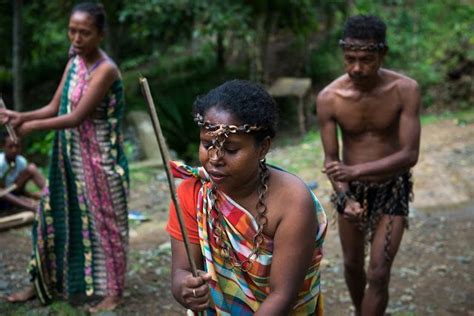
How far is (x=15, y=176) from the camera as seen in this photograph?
Answer: 660 cm

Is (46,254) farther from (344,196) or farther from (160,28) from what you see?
(160,28)

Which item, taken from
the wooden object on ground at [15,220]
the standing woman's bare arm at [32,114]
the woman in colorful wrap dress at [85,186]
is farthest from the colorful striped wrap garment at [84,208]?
the wooden object on ground at [15,220]

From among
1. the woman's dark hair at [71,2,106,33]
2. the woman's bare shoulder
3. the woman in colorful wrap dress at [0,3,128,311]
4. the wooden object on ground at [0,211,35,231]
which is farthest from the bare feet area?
the woman's bare shoulder

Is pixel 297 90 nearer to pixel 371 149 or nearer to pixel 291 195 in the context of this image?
pixel 371 149

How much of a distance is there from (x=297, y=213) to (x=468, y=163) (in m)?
6.06

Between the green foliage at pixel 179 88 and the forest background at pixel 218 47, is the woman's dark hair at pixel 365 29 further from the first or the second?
the green foliage at pixel 179 88

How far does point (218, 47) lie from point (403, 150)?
32.8 feet

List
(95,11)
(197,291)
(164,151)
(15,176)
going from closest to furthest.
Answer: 1. (164,151)
2. (197,291)
3. (95,11)
4. (15,176)

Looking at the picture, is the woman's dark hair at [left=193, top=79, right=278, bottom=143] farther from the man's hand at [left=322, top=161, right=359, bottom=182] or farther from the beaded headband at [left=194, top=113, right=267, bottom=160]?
the man's hand at [left=322, top=161, right=359, bottom=182]

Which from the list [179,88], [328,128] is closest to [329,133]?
[328,128]

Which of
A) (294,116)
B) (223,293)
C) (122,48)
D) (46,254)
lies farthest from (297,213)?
(122,48)

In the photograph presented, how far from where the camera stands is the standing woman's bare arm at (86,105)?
4.00 m

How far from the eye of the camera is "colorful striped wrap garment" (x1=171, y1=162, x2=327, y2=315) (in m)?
2.35

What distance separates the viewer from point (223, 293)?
243 centimetres
